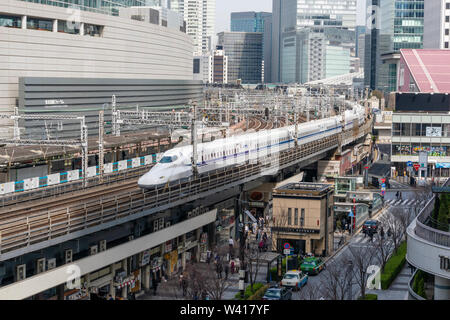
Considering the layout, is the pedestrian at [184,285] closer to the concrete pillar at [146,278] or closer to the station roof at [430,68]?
the concrete pillar at [146,278]

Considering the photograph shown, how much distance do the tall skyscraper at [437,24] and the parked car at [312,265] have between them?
9958 cm

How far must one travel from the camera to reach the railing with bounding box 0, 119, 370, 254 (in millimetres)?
20625

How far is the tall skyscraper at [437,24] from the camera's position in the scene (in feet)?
405

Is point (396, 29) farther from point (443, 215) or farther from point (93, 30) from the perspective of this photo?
point (443, 215)

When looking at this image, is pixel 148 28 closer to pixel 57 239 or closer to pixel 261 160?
pixel 261 160

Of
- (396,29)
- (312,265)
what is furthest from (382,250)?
(396,29)

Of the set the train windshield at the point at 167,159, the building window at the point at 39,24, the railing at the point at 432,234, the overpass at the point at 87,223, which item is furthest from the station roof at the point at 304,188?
the building window at the point at 39,24

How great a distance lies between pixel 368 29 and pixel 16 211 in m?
170

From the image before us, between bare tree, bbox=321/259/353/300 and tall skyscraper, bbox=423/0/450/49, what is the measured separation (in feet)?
322

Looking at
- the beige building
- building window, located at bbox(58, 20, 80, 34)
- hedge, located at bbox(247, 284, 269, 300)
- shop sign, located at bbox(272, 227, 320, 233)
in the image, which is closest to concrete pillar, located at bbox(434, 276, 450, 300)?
hedge, located at bbox(247, 284, 269, 300)

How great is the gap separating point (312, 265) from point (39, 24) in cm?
3491

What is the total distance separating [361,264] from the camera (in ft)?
92.3

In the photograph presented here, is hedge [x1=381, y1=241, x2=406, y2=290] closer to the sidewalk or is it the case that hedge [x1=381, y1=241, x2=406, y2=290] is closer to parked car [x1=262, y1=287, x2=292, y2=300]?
the sidewalk
